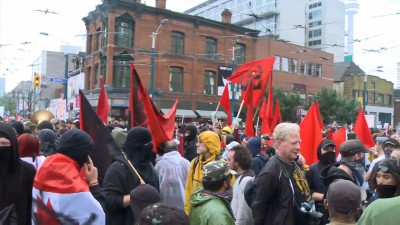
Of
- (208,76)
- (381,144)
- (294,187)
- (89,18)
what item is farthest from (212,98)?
(294,187)

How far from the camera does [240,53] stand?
44.3 m

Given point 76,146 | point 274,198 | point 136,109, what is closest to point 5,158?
point 76,146

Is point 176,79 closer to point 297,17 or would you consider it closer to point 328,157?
point 297,17

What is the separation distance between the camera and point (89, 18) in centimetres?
4097

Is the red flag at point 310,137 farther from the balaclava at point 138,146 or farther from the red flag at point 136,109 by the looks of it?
the balaclava at point 138,146

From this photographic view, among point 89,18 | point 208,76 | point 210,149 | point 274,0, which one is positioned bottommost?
point 210,149

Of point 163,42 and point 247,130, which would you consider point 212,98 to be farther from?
point 247,130

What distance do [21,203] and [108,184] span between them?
83 centimetres

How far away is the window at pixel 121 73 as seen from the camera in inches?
1451

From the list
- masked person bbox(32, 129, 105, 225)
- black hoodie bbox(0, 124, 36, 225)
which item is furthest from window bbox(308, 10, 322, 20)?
masked person bbox(32, 129, 105, 225)

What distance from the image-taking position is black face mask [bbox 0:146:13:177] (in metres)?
3.63

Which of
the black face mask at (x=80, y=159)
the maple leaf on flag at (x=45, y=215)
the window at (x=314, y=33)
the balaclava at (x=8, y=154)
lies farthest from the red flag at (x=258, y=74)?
the window at (x=314, y=33)

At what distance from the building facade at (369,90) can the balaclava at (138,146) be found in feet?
186

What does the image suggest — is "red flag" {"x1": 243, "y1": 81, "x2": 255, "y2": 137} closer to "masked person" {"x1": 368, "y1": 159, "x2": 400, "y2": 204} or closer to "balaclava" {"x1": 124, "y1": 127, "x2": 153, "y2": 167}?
"balaclava" {"x1": 124, "y1": 127, "x2": 153, "y2": 167}
